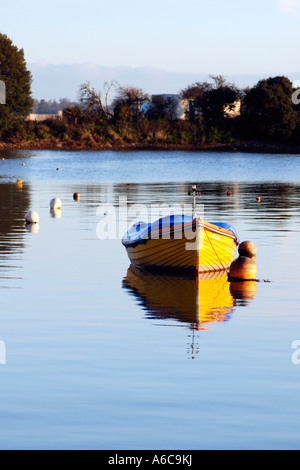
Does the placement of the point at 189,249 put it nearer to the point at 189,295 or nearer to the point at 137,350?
the point at 189,295

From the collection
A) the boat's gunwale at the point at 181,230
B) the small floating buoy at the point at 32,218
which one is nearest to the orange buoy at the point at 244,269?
the boat's gunwale at the point at 181,230

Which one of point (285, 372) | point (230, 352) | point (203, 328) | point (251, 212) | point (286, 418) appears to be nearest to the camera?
point (286, 418)

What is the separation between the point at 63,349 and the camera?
45.5 ft

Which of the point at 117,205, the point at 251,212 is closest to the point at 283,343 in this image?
the point at 251,212

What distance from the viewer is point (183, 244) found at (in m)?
21.0

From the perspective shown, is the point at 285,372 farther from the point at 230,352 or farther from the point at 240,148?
the point at 240,148

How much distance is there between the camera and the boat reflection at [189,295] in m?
16.8

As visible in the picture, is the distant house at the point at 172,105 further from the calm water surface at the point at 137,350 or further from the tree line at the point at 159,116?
the calm water surface at the point at 137,350

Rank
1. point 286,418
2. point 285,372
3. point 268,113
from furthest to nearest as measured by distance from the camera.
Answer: point 268,113 < point 285,372 < point 286,418

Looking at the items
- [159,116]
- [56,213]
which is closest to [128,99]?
[159,116]

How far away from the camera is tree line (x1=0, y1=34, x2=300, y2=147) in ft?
409

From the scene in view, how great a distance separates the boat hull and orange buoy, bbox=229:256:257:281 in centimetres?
73

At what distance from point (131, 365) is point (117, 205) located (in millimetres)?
28712

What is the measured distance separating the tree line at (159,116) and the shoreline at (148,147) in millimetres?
907
